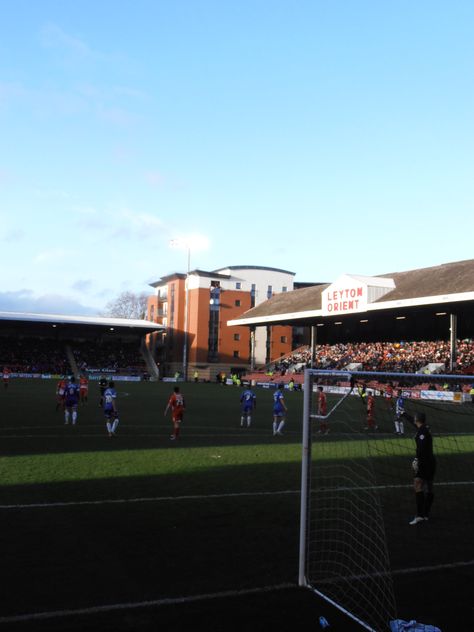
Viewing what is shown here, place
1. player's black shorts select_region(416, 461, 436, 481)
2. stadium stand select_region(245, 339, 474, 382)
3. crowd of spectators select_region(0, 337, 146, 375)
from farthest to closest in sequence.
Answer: crowd of spectators select_region(0, 337, 146, 375), stadium stand select_region(245, 339, 474, 382), player's black shorts select_region(416, 461, 436, 481)

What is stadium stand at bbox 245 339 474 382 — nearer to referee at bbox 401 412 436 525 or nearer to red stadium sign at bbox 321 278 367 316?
red stadium sign at bbox 321 278 367 316

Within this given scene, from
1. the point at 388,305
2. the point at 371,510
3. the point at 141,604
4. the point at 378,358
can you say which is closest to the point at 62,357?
the point at 378,358

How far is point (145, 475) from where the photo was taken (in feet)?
44.5

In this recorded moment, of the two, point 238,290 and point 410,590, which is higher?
point 238,290

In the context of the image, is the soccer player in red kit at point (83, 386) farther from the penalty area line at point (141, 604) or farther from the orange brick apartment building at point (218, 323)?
the orange brick apartment building at point (218, 323)

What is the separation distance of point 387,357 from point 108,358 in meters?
38.1

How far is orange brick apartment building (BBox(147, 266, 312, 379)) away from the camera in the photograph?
87375 mm

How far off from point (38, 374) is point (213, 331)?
85.0ft

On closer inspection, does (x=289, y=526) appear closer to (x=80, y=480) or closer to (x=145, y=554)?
(x=145, y=554)

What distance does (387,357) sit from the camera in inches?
2349

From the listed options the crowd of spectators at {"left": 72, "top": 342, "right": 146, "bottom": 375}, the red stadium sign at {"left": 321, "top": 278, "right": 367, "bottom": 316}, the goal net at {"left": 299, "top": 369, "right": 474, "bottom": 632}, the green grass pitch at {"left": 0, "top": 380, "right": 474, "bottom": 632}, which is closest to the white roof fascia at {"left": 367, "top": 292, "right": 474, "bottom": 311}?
the red stadium sign at {"left": 321, "top": 278, "right": 367, "bottom": 316}

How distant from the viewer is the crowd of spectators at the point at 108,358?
78.6 meters

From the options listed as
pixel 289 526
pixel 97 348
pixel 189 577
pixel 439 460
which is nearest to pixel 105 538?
pixel 189 577

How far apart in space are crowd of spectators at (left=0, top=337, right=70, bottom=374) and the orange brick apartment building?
666 inches
